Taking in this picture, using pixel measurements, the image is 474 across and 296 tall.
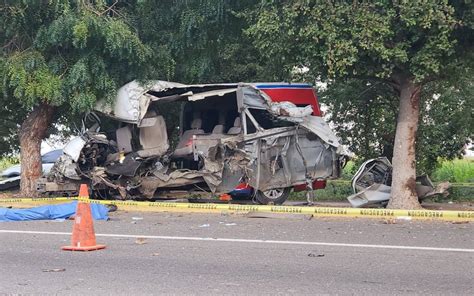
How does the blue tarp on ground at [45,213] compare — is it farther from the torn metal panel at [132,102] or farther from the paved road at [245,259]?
the torn metal panel at [132,102]

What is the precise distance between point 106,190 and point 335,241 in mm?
6696

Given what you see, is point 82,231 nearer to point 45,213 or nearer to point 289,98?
point 45,213

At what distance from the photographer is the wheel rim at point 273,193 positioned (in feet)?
46.3

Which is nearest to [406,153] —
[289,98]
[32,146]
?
[289,98]

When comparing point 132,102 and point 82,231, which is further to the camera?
point 132,102

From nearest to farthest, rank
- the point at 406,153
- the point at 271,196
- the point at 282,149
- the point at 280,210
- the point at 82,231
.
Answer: the point at 82,231 → the point at 280,210 → the point at 406,153 → the point at 282,149 → the point at 271,196

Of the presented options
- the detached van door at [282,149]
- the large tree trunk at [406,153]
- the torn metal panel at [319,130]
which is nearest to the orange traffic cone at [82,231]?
the detached van door at [282,149]

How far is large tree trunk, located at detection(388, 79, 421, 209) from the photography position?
1345cm

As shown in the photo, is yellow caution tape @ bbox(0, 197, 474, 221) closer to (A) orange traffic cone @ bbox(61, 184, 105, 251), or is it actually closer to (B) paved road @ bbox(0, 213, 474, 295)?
(B) paved road @ bbox(0, 213, 474, 295)

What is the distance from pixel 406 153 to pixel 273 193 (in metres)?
2.91

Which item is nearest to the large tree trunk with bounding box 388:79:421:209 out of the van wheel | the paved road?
the paved road

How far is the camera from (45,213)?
12.4m

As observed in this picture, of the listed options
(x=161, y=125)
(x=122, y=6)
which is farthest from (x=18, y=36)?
(x=161, y=125)

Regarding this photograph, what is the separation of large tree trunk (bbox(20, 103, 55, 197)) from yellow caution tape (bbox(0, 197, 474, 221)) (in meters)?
1.66
